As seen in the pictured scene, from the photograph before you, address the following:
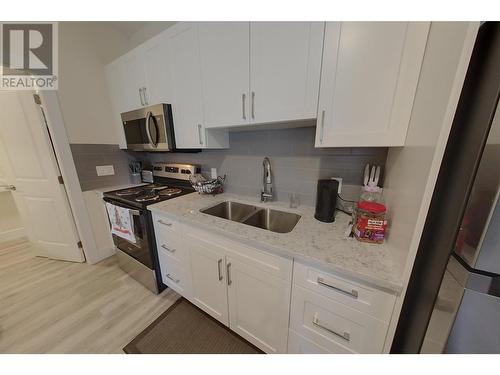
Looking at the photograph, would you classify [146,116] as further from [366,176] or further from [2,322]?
[2,322]

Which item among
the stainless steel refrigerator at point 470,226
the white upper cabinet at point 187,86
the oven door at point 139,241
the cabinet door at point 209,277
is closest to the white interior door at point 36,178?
the oven door at point 139,241

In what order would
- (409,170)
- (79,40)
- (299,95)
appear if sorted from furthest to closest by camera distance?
(79,40) → (299,95) → (409,170)

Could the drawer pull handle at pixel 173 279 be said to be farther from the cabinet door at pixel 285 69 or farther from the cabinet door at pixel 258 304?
the cabinet door at pixel 285 69

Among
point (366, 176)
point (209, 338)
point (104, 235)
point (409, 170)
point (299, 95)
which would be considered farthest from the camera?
point (104, 235)

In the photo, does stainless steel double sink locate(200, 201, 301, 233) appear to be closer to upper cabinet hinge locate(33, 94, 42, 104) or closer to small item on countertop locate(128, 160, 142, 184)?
small item on countertop locate(128, 160, 142, 184)

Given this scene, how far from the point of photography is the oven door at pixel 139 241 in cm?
146

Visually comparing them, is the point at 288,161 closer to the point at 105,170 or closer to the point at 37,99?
the point at 105,170

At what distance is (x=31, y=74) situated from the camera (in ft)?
5.27

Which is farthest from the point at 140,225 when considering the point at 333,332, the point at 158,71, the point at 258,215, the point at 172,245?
the point at 333,332

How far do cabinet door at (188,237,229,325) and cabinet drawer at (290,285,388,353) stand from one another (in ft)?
1.60

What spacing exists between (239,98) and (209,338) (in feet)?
5.72

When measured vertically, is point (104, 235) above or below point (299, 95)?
below

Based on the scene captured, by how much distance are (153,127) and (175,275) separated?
1.35m
